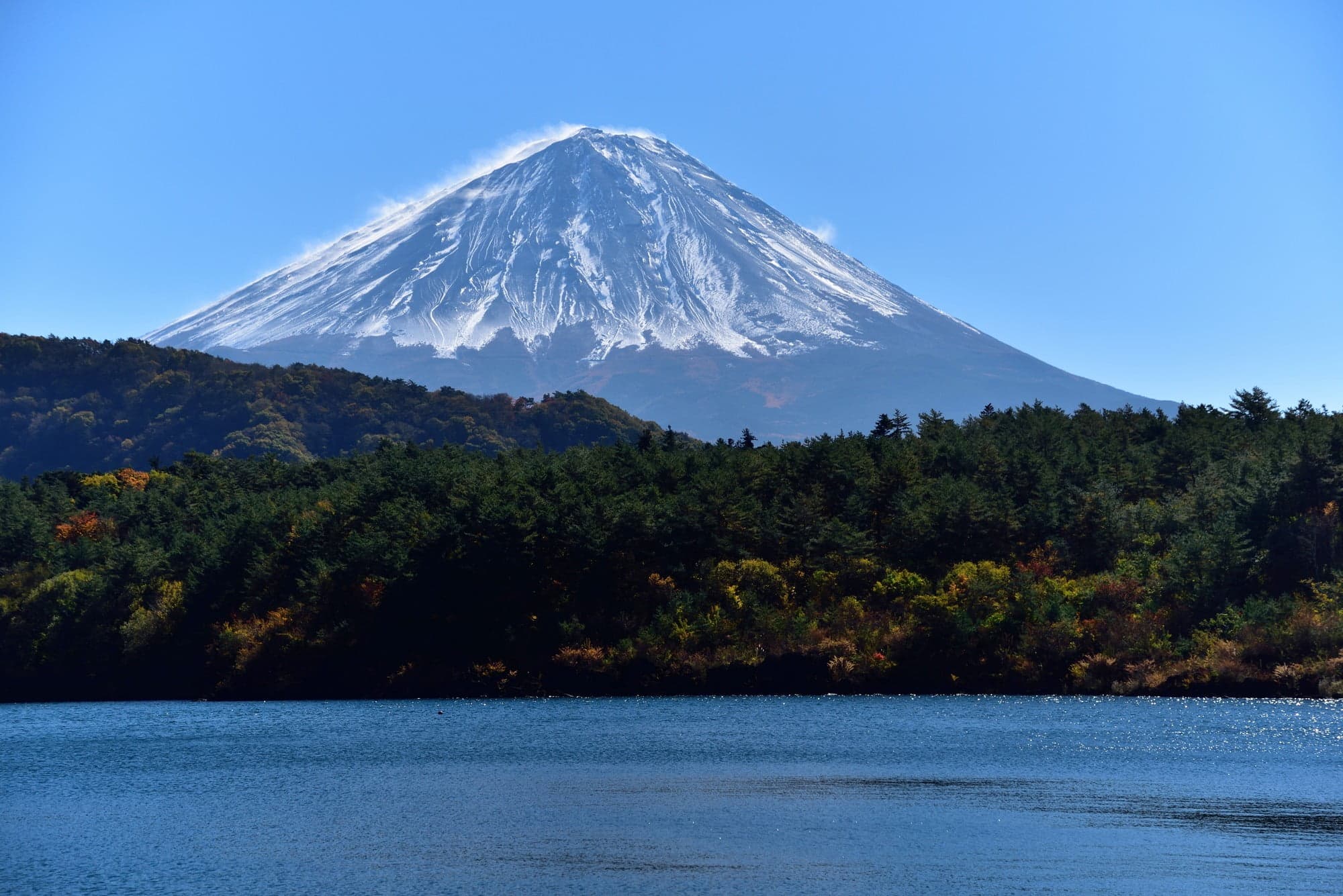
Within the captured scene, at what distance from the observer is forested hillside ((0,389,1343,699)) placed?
62062 millimetres

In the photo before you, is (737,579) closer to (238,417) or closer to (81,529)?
(81,529)

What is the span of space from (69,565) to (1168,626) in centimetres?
5616

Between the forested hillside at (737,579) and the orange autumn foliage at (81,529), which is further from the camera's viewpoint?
the orange autumn foliage at (81,529)

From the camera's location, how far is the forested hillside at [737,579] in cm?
6206

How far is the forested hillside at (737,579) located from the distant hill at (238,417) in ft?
332

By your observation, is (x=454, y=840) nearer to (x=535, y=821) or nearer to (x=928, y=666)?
(x=535, y=821)

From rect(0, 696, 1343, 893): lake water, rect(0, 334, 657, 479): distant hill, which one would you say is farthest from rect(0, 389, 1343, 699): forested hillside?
rect(0, 334, 657, 479): distant hill

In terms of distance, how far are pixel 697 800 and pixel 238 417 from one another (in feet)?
523

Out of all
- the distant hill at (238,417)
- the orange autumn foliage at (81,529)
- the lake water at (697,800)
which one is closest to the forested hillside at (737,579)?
the orange autumn foliage at (81,529)

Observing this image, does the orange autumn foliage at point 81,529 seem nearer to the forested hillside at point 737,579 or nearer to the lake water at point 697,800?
the forested hillside at point 737,579

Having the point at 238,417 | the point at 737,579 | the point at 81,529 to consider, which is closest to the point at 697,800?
the point at 737,579

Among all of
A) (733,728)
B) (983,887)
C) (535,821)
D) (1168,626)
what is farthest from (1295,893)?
(1168,626)

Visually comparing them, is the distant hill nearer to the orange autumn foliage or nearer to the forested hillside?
the orange autumn foliage

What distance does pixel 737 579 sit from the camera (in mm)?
67125
